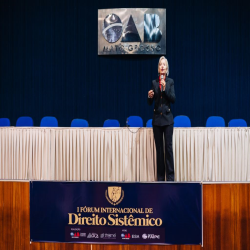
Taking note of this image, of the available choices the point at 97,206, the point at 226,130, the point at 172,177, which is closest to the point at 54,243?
the point at 97,206

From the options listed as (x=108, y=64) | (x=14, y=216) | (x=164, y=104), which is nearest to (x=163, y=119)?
(x=164, y=104)

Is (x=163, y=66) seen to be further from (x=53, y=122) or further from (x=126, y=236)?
(x=53, y=122)

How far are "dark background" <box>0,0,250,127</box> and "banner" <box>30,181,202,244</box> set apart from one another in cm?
414

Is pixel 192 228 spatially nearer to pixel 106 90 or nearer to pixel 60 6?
pixel 106 90

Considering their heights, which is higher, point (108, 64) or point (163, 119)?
point (108, 64)

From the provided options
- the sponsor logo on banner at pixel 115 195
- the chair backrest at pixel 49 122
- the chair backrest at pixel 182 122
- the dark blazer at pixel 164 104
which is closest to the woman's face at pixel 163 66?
the dark blazer at pixel 164 104

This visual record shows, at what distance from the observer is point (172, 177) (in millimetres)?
3658

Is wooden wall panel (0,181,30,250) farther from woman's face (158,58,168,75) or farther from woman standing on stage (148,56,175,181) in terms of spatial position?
woman's face (158,58,168,75)

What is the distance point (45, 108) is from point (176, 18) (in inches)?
147

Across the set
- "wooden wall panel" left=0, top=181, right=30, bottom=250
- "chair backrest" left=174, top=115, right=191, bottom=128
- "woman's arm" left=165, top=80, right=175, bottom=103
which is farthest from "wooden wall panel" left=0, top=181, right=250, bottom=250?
"chair backrest" left=174, top=115, right=191, bottom=128

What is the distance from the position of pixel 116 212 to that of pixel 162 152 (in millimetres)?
1200

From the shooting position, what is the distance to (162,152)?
3.77m

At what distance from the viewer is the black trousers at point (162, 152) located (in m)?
3.69

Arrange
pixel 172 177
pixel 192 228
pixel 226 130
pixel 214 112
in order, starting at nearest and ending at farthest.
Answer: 1. pixel 192 228
2. pixel 172 177
3. pixel 226 130
4. pixel 214 112
